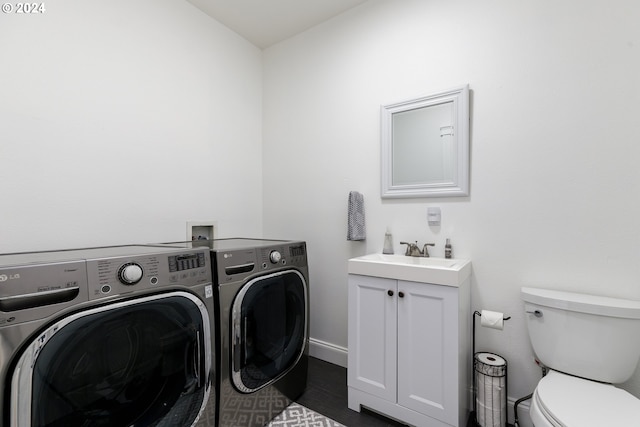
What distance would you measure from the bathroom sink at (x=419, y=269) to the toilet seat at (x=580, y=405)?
528 mm

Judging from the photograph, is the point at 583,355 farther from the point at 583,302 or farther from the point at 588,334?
the point at 583,302

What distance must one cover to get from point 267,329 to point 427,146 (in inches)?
58.4

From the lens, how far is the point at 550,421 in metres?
1.05

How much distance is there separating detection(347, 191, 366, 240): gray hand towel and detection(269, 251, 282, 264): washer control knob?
0.59m

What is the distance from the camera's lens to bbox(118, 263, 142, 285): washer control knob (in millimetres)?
1043

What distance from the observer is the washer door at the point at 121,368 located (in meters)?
0.88

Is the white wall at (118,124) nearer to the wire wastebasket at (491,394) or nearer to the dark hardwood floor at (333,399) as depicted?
the dark hardwood floor at (333,399)

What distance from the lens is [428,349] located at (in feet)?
4.93

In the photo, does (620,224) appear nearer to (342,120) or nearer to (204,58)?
(342,120)

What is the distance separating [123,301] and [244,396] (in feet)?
2.64

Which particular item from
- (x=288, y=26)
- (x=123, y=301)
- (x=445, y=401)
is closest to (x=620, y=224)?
(x=445, y=401)

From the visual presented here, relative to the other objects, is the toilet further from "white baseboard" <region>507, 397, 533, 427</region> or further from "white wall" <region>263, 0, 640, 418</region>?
"white baseboard" <region>507, 397, 533, 427</region>
